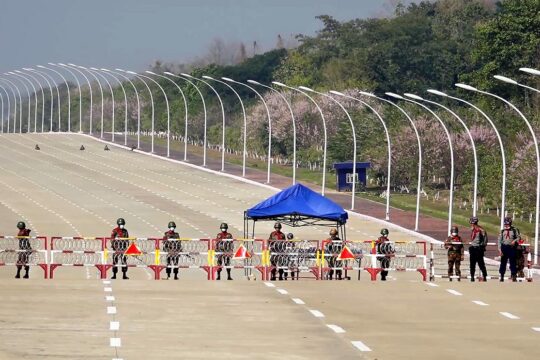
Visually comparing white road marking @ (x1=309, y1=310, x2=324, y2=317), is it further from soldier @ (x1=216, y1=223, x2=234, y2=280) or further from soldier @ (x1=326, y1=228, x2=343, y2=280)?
soldier @ (x1=216, y1=223, x2=234, y2=280)

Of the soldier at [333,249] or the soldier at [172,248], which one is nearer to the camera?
the soldier at [172,248]

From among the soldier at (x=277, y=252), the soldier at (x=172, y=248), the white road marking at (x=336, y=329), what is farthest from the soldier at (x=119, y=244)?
the white road marking at (x=336, y=329)

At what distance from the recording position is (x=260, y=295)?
39.3 metres

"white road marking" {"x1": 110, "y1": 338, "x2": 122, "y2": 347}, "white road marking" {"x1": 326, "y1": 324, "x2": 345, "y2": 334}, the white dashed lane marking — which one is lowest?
"white road marking" {"x1": 110, "y1": 338, "x2": 122, "y2": 347}

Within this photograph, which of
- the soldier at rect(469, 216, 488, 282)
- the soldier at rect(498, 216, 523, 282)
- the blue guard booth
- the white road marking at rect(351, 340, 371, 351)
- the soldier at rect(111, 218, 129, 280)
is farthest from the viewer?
the blue guard booth

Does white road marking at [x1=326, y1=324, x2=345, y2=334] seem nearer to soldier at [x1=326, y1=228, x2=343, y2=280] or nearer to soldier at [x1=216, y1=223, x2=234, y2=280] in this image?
soldier at [x1=326, y1=228, x2=343, y2=280]

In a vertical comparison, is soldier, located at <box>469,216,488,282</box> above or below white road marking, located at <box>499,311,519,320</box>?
above

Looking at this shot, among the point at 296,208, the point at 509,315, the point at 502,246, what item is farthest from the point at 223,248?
the point at 509,315

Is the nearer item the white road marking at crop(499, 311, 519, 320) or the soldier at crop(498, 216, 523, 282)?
the white road marking at crop(499, 311, 519, 320)

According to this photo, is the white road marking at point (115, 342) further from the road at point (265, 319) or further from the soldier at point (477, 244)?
the soldier at point (477, 244)

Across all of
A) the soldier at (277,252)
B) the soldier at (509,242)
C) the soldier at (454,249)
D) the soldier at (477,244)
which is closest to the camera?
the soldier at (477,244)

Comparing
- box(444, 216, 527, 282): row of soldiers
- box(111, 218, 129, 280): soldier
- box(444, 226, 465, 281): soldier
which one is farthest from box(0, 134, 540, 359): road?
box(111, 218, 129, 280): soldier

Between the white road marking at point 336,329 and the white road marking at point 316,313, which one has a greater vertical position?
the white road marking at point 316,313

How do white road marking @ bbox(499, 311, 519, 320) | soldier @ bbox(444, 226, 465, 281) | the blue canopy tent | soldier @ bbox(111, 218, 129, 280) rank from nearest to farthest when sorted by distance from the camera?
white road marking @ bbox(499, 311, 519, 320) → soldier @ bbox(444, 226, 465, 281) → soldier @ bbox(111, 218, 129, 280) → the blue canopy tent
